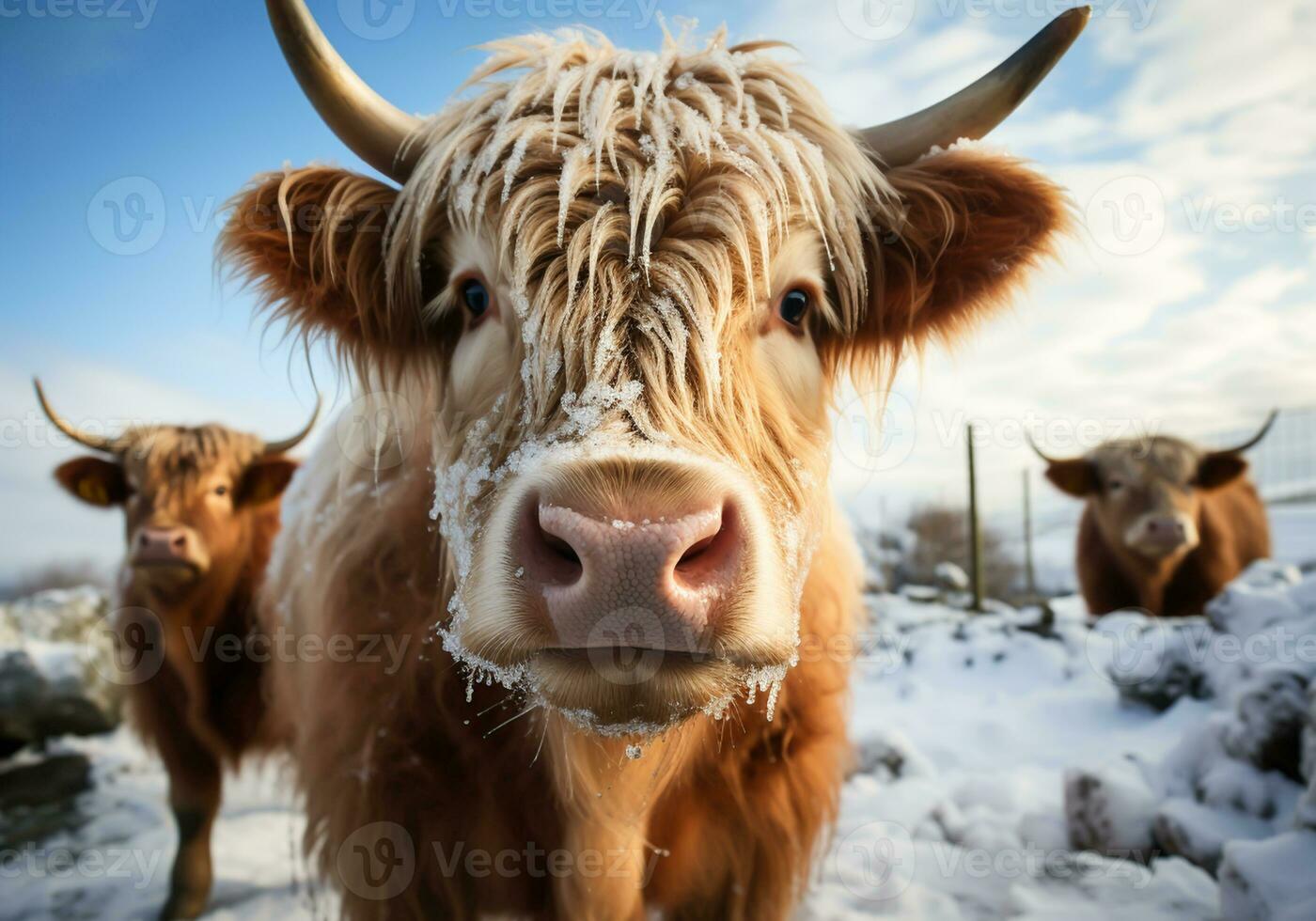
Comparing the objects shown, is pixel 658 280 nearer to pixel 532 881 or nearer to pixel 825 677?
pixel 825 677

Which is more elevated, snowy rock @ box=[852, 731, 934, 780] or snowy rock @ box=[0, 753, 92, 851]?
snowy rock @ box=[852, 731, 934, 780]

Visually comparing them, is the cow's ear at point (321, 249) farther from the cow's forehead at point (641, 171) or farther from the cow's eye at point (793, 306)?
the cow's eye at point (793, 306)

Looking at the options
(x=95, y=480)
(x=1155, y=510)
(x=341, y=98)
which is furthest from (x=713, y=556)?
(x=1155, y=510)

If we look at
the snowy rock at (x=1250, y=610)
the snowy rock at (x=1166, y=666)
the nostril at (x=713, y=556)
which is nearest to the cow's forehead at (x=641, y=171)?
the nostril at (x=713, y=556)

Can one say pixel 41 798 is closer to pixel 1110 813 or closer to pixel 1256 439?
pixel 1110 813

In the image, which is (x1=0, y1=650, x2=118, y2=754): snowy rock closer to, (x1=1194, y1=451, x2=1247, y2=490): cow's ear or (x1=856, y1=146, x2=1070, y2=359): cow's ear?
(x1=856, y1=146, x2=1070, y2=359): cow's ear

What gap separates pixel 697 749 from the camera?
77.1 inches

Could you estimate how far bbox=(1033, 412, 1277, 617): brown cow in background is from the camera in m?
5.75

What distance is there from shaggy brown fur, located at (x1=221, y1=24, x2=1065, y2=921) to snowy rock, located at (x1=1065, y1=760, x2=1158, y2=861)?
1458 mm

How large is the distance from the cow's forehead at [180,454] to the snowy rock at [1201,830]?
4710 millimetres

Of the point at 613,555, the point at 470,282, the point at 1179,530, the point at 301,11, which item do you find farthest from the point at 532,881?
the point at 1179,530

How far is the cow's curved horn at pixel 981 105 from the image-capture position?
168 cm

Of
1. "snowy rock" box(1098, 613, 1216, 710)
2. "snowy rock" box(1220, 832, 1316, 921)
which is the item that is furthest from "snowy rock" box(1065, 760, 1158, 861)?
"snowy rock" box(1098, 613, 1216, 710)

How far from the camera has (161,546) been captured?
3217 mm
